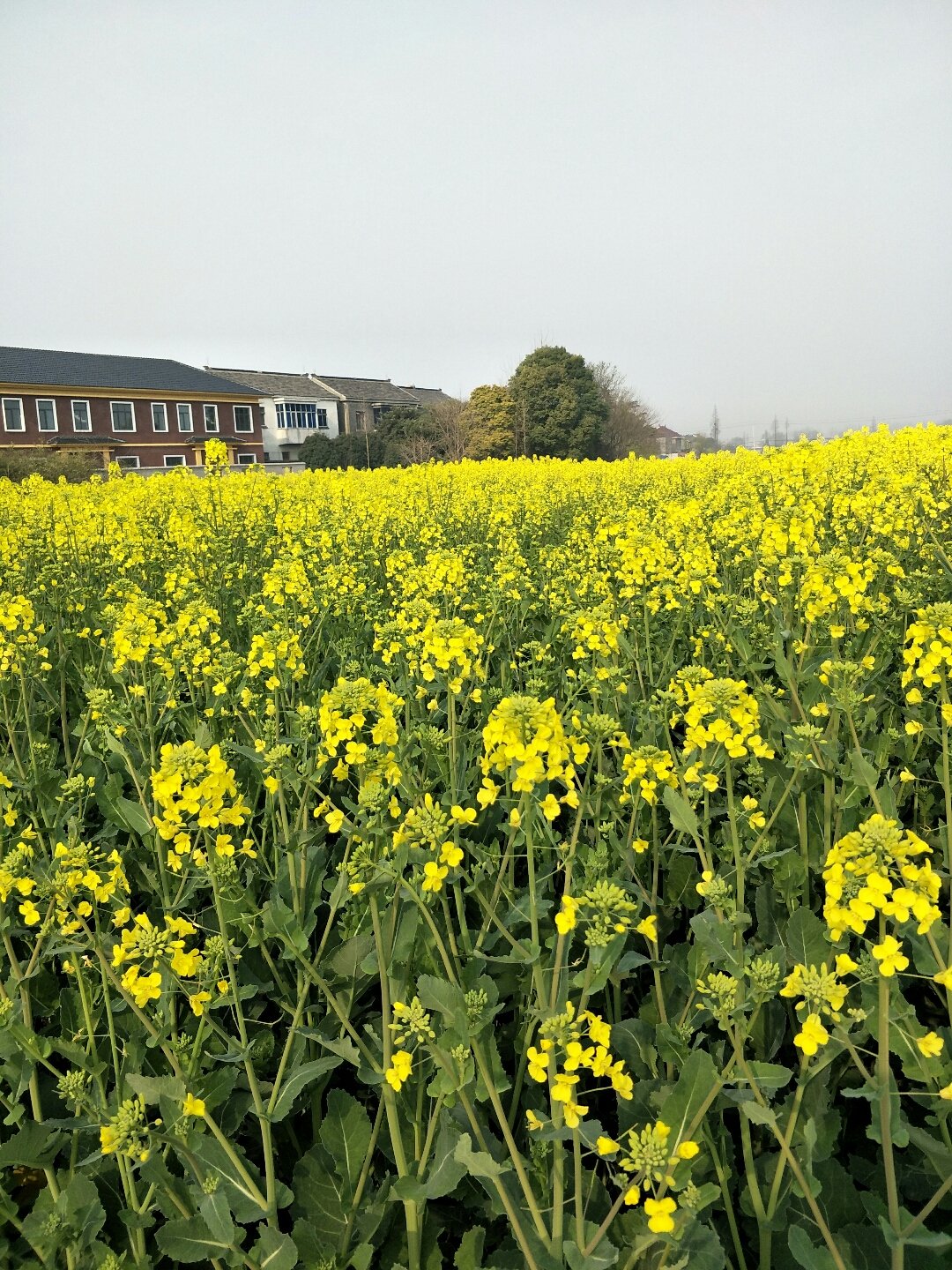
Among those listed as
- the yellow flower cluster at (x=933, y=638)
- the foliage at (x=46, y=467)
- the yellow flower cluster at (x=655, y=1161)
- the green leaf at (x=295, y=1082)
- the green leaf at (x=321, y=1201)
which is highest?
the foliage at (x=46, y=467)


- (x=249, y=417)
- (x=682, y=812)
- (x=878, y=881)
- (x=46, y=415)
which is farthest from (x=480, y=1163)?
(x=249, y=417)

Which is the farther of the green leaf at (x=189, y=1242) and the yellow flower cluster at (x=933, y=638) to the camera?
the yellow flower cluster at (x=933, y=638)

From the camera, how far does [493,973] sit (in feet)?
7.72

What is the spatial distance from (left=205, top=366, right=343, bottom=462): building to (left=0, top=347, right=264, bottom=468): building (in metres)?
5.88

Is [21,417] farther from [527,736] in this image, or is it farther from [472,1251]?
[472,1251]

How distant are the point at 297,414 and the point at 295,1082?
2495 inches

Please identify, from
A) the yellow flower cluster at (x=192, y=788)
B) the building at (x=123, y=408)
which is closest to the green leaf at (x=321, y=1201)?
the yellow flower cluster at (x=192, y=788)

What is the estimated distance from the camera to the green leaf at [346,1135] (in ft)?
5.92

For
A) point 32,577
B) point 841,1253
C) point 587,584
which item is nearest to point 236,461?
point 32,577

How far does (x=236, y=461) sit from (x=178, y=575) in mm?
48038

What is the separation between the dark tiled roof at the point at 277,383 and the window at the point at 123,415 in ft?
45.1

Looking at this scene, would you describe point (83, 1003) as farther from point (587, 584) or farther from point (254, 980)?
point (587, 584)

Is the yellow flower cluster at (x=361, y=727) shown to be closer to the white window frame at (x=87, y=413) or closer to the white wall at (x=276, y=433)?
the white window frame at (x=87, y=413)

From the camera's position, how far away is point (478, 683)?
12.1 feet
